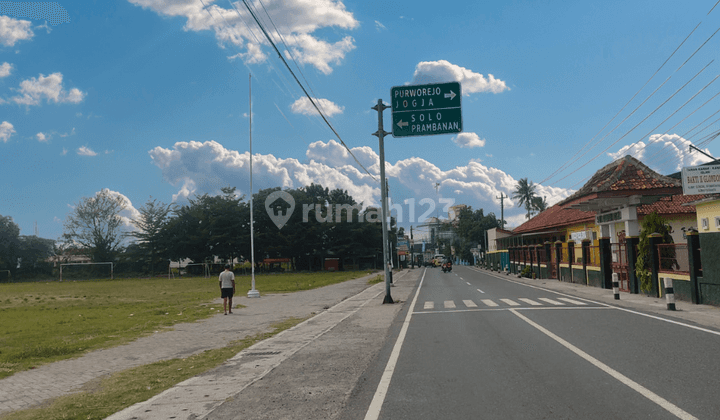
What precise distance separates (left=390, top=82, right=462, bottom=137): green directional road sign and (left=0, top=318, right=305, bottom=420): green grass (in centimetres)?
1002

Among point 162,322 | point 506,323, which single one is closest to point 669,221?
point 506,323

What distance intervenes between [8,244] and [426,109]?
85.4 meters

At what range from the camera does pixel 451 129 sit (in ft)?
56.4

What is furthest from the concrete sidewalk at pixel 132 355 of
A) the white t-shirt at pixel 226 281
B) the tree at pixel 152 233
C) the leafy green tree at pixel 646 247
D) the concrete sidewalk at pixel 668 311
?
the tree at pixel 152 233

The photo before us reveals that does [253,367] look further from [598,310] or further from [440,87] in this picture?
[440,87]

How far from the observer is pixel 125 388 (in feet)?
24.9

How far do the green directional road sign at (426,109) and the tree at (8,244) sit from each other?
268 feet

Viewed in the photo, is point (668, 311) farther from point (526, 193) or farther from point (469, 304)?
point (526, 193)

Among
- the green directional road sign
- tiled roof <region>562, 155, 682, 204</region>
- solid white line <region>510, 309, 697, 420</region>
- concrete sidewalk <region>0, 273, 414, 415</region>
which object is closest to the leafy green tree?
tiled roof <region>562, 155, 682, 204</region>

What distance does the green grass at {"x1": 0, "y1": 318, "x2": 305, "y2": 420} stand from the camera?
6.31 metres

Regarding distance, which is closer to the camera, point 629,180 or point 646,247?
point 646,247

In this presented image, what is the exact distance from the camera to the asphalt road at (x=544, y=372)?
18.0 ft

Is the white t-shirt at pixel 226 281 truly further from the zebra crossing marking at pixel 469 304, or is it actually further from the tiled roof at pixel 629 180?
the tiled roof at pixel 629 180

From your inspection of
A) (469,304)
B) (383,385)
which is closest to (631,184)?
(469,304)
